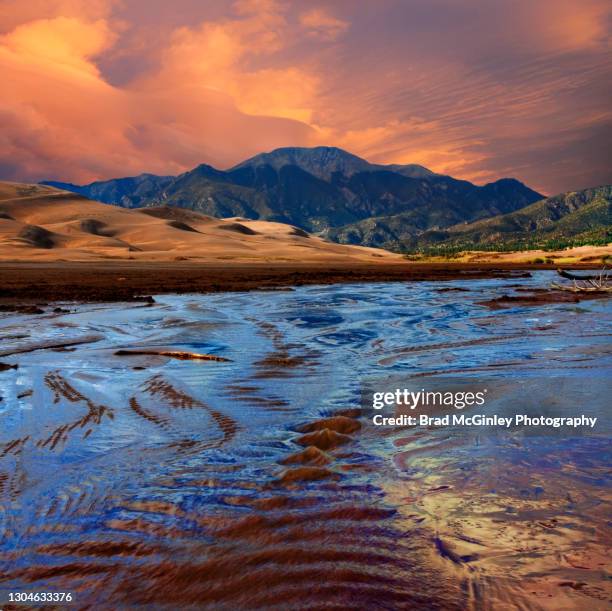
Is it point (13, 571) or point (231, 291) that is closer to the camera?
point (13, 571)

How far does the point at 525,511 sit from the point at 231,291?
35356 millimetres

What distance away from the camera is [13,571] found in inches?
163

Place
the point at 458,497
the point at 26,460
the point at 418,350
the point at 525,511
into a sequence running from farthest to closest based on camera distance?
the point at 418,350 → the point at 26,460 → the point at 458,497 → the point at 525,511

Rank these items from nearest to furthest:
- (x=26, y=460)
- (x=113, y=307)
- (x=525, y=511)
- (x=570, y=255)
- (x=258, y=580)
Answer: (x=258, y=580), (x=525, y=511), (x=26, y=460), (x=113, y=307), (x=570, y=255)

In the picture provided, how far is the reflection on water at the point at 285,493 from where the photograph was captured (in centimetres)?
399

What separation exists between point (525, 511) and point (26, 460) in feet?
19.5

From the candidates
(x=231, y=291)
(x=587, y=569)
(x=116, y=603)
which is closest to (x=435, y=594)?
(x=587, y=569)

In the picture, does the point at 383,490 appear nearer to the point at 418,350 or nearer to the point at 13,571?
the point at 13,571

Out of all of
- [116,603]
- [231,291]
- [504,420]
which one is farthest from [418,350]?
[231,291]

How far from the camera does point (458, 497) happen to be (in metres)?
5.41

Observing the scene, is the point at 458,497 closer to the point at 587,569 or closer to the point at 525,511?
the point at 525,511

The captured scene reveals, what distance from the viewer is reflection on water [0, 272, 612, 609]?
399 centimetres

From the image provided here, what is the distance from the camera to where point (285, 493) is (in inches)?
218

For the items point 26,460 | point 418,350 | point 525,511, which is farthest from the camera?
point 418,350
